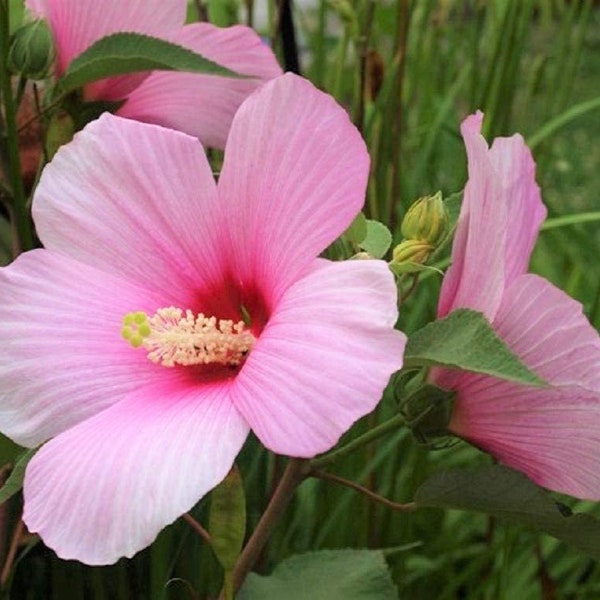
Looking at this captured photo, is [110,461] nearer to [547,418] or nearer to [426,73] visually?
[547,418]

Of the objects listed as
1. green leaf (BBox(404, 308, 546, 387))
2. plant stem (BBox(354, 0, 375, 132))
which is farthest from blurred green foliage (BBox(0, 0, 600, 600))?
green leaf (BBox(404, 308, 546, 387))

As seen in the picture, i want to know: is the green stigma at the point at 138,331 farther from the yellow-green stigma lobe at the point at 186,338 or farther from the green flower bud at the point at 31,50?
the green flower bud at the point at 31,50

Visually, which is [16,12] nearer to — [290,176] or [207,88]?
[207,88]

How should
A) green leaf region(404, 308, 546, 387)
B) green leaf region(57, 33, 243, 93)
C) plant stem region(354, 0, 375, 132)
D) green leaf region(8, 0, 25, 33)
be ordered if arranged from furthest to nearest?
1. plant stem region(354, 0, 375, 132)
2. green leaf region(8, 0, 25, 33)
3. green leaf region(57, 33, 243, 93)
4. green leaf region(404, 308, 546, 387)

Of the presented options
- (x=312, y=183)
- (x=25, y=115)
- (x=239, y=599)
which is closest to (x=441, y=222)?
(x=312, y=183)

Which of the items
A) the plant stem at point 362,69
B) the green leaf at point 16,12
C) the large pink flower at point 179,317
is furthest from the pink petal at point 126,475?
the plant stem at point 362,69

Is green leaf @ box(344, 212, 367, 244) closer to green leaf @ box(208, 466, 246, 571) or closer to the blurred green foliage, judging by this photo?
green leaf @ box(208, 466, 246, 571)
